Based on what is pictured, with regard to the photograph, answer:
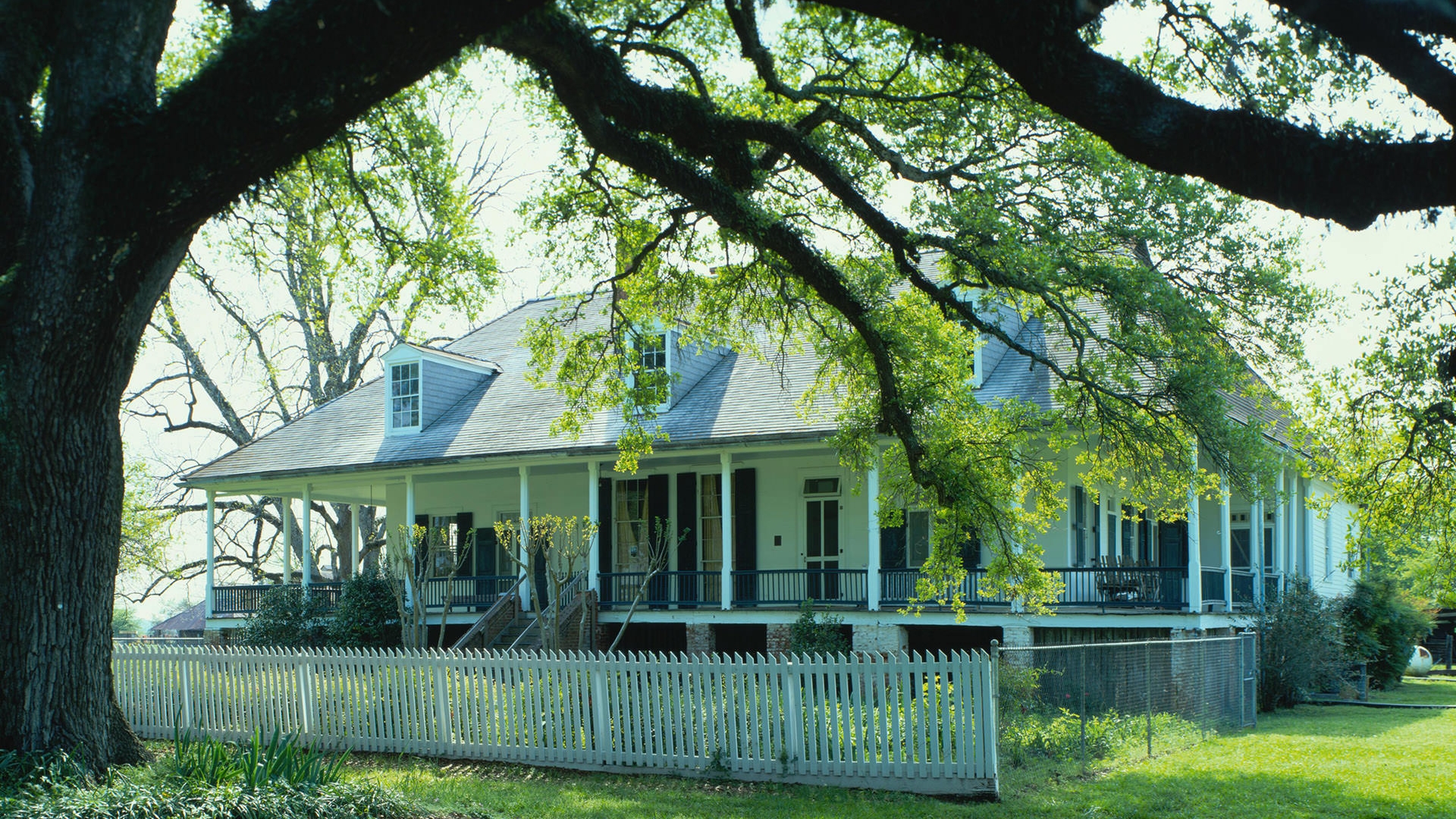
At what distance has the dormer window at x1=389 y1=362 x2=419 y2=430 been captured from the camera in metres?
25.8

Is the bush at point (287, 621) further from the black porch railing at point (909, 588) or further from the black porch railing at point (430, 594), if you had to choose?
the black porch railing at point (909, 588)

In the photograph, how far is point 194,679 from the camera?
15.4 m

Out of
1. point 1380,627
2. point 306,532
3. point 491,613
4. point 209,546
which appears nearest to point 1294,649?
point 1380,627

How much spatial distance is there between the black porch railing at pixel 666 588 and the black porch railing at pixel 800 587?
19.3 inches

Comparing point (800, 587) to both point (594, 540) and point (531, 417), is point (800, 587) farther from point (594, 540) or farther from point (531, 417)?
point (531, 417)

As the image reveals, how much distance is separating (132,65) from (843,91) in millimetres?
6991

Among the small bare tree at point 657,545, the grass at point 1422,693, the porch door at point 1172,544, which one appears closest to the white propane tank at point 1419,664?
the grass at point 1422,693

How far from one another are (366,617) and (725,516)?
7686mm

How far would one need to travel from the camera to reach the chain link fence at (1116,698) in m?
12.6

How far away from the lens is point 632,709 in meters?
12.4

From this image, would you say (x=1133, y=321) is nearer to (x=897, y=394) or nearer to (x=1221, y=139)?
(x=897, y=394)

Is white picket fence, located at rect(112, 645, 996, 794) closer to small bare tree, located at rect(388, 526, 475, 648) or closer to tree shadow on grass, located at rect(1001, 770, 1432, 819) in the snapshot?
tree shadow on grass, located at rect(1001, 770, 1432, 819)

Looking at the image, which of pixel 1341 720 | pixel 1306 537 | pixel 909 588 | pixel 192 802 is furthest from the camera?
pixel 1306 537

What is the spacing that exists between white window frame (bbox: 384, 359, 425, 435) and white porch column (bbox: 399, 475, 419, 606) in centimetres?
108
